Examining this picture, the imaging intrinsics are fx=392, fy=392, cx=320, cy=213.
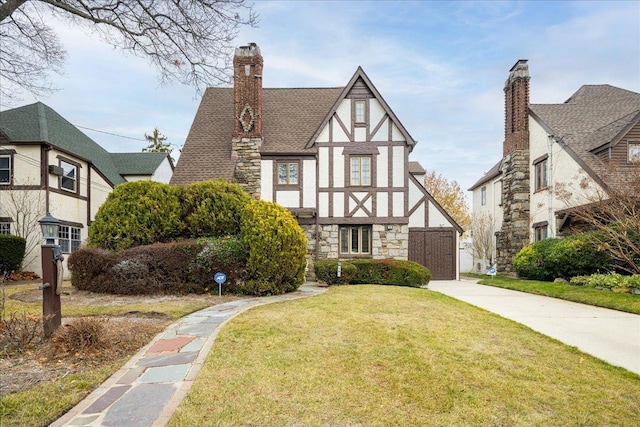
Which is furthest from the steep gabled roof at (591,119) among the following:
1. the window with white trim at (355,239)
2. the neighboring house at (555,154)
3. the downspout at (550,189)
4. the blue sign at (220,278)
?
the blue sign at (220,278)

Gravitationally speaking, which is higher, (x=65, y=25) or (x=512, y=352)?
(x=65, y=25)

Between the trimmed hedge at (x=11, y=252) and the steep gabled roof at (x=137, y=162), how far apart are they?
925 centimetres

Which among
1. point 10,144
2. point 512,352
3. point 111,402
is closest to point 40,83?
point 111,402

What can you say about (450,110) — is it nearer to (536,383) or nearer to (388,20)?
(388,20)

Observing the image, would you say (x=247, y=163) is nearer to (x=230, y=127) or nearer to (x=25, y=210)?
(x=230, y=127)

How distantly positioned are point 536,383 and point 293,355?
2689mm

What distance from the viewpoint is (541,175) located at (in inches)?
708

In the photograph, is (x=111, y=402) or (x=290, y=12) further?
(x=290, y=12)

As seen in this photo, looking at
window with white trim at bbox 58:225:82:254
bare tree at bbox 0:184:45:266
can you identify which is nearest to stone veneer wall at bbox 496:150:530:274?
window with white trim at bbox 58:225:82:254

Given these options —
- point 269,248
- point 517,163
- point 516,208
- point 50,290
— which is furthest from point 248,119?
point 516,208

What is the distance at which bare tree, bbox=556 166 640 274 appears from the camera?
1128 cm

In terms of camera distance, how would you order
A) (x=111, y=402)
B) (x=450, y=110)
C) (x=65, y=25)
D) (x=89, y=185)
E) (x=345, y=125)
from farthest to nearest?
(x=450, y=110) < (x=89, y=185) < (x=345, y=125) < (x=65, y=25) < (x=111, y=402)

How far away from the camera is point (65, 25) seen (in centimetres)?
834

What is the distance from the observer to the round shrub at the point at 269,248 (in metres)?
10.0
